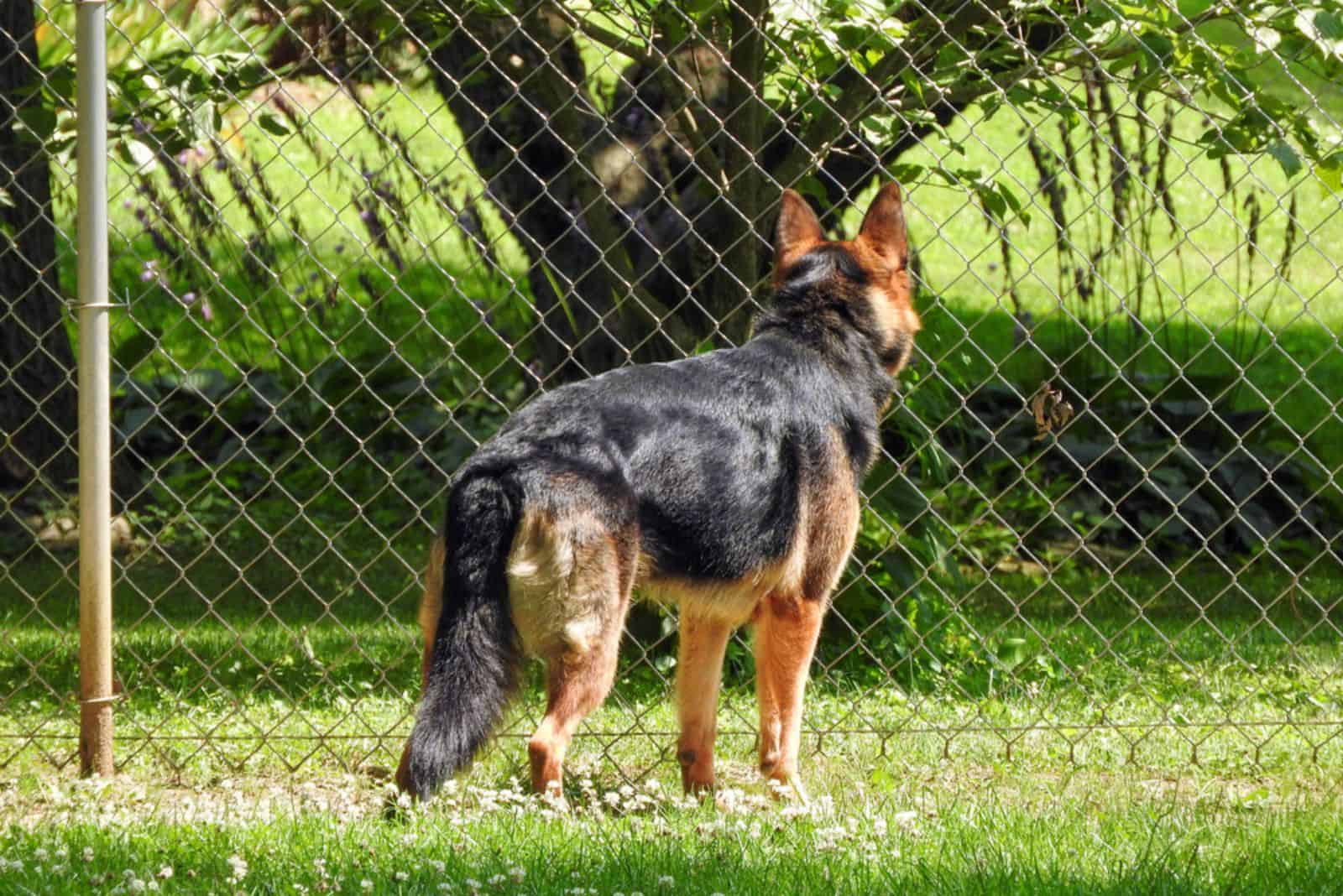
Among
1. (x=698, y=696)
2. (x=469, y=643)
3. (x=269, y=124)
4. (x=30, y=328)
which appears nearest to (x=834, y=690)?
(x=698, y=696)

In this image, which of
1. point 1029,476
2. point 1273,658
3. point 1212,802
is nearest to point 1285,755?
point 1212,802

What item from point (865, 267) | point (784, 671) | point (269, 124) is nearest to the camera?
point (784, 671)

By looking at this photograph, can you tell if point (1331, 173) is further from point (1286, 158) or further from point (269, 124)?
point (269, 124)

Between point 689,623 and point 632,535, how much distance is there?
631mm

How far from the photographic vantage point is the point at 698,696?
4340 millimetres

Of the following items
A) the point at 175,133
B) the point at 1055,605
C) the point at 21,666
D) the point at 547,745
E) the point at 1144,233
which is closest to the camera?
the point at 547,745

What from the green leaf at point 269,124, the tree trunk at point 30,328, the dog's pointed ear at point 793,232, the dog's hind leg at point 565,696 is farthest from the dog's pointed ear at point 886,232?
the tree trunk at point 30,328

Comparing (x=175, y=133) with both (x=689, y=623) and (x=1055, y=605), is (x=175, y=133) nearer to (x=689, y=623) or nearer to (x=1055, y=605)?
(x=689, y=623)

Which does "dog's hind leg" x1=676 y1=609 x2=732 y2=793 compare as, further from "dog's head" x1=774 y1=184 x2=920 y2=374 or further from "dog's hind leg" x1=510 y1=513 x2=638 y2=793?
"dog's head" x1=774 y1=184 x2=920 y2=374

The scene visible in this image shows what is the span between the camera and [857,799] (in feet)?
13.9

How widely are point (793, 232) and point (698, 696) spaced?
4.61 feet

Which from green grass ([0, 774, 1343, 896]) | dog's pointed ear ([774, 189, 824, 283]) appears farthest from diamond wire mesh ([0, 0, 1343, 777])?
green grass ([0, 774, 1343, 896])

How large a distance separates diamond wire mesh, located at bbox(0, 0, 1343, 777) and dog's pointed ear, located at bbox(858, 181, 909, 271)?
0.63 ft

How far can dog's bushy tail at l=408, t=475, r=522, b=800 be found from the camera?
3.58 m
